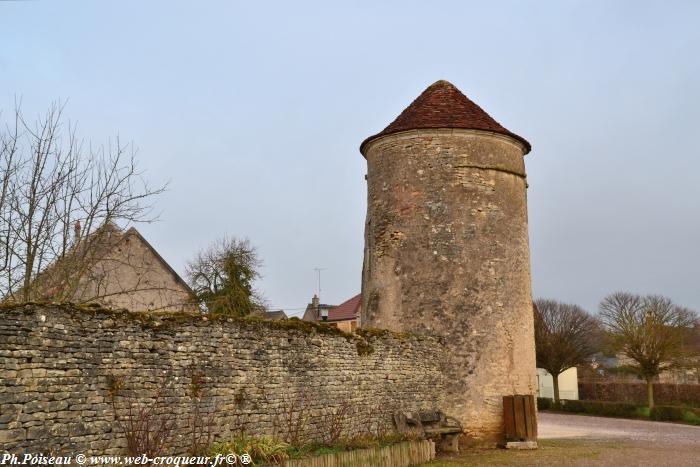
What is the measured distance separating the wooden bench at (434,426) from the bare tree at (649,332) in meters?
18.6

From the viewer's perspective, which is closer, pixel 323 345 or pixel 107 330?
pixel 107 330

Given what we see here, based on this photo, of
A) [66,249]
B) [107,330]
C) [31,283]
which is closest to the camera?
[107,330]

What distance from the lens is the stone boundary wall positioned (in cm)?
731

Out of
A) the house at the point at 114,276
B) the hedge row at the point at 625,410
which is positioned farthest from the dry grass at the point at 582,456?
the hedge row at the point at 625,410

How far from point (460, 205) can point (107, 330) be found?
930cm

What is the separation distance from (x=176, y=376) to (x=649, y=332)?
93.5 feet

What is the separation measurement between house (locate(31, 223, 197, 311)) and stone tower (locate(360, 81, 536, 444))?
5.41 m

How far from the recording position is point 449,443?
14398 mm

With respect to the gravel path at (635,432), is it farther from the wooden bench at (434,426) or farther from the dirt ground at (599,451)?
the wooden bench at (434,426)

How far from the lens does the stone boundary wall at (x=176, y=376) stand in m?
7.31

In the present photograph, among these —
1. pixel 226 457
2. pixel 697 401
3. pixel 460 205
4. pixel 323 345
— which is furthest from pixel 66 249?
pixel 697 401

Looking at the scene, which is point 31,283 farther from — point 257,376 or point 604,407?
point 604,407

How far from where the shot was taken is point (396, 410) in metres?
13.8

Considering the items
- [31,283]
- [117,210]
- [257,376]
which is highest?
[117,210]
